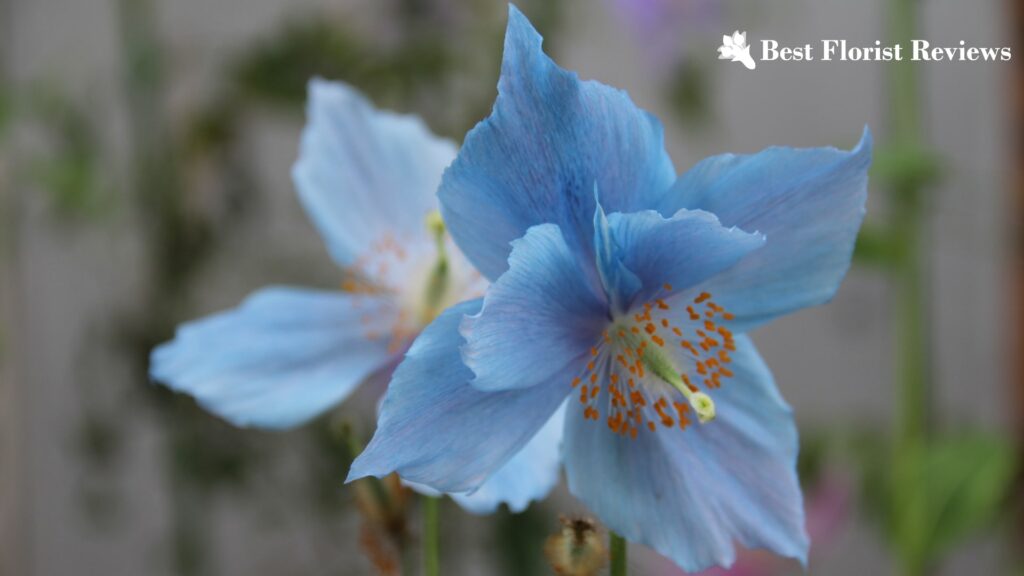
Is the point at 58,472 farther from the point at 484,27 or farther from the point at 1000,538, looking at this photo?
the point at 1000,538

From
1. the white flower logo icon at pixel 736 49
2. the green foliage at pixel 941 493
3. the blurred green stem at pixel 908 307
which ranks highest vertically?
the white flower logo icon at pixel 736 49

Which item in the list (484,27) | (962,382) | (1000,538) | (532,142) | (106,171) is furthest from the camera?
(962,382)

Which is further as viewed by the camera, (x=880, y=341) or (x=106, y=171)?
(x=880, y=341)

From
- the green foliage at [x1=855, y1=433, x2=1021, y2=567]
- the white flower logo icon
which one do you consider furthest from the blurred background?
the white flower logo icon

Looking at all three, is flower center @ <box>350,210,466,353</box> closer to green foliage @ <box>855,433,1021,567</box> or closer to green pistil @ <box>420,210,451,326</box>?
green pistil @ <box>420,210,451,326</box>

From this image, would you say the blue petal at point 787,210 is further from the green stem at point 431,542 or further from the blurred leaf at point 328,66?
the blurred leaf at point 328,66

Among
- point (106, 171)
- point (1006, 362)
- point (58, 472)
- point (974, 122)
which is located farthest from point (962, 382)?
point (58, 472)

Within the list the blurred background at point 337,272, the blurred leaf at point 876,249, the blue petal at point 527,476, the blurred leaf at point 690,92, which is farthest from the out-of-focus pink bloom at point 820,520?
the blue petal at point 527,476

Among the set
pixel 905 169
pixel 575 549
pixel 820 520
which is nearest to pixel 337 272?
pixel 820 520
